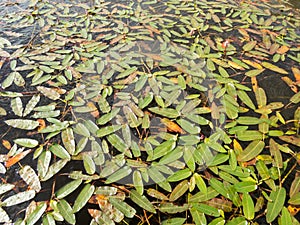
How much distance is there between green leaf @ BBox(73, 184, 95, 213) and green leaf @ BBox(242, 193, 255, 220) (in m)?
0.60

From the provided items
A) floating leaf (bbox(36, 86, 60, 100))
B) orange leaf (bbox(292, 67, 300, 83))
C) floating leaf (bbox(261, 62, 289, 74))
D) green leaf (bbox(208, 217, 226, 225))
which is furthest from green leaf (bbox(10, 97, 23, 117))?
orange leaf (bbox(292, 67, 300, 83))

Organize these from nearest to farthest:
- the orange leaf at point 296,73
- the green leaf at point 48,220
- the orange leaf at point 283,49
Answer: the green leaf at point 48,220 → the orange leaf at point 296,73 → the orange leaf at point 283,49

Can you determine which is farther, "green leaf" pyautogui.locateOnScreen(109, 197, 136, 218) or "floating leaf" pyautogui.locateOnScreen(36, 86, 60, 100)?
"floating leaf" pyautogui.locateOnScreen(36, 86, 60, 100)

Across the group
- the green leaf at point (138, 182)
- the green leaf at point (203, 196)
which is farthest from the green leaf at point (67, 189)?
the green leaf at point (203, 196)

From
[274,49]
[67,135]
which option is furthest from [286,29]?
[67,135]

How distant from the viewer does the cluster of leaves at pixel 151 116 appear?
1176mm

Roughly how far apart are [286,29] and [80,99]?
160cm

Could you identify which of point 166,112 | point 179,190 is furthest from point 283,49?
point 179,190

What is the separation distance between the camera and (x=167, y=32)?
2109 millimetres

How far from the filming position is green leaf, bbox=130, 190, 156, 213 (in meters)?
→ 1.15

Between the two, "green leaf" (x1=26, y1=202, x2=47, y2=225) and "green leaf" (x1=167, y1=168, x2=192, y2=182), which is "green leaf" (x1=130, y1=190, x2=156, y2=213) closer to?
"green leaf" (x1=167, y1=168, x2=192, y2=182)

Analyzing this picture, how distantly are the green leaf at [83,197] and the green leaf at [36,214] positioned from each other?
0.39ft

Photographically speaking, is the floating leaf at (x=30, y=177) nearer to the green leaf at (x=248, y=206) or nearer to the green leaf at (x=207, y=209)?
the green leaf at (x=207, y=209)

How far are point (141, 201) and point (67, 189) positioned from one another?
305 mm
